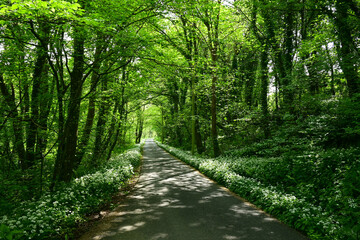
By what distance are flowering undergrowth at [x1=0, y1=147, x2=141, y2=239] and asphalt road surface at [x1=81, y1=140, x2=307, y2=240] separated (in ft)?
1.94

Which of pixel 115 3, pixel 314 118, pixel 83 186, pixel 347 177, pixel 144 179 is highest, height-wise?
pixel 115 3

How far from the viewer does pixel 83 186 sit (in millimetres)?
6340

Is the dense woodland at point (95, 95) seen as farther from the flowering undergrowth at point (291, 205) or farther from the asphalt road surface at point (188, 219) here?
the asphalt road surface at point (188, 219)

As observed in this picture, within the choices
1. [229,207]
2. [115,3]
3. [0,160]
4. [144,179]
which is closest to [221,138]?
[144,179]

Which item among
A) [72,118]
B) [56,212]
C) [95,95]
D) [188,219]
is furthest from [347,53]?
[56,212]

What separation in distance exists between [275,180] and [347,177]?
271 cm

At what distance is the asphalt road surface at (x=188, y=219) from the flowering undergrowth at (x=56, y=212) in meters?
0.59

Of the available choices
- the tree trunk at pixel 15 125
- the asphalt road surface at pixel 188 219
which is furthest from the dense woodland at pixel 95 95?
the asphalt road surface at pixel 188 219

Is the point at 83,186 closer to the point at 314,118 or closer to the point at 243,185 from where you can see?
the point at 243,185

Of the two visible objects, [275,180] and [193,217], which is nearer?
[193,217]

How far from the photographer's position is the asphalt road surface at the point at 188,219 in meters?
4.57

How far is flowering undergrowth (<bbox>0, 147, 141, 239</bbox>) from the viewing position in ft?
11.9

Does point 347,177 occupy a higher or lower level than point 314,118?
lower

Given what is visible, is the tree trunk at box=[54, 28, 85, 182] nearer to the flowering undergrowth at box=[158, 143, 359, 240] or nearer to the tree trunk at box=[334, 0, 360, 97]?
the flowering undergrowth at box=[158, 143, 359, 240]
